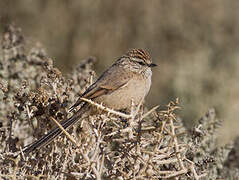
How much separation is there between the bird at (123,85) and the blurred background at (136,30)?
5.32 m

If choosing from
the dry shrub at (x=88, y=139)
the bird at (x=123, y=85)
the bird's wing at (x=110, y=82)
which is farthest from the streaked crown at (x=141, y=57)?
the dry shrub at (x=88, y=139)

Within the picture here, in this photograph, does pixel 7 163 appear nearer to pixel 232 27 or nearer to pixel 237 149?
pixel 237 149

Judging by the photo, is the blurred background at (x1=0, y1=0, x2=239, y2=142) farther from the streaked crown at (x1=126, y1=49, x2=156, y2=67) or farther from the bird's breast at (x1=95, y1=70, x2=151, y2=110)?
the bird's breast at (x1=95, y1=70, x2=151, y2=110)

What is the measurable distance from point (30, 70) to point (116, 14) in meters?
7.57

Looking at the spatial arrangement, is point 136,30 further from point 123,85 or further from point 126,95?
point 126,95

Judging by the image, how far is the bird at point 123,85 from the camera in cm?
510

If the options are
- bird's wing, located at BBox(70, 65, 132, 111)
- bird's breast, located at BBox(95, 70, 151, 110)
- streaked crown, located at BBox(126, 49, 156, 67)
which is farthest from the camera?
streaked crown, located at BBox(126, 49, 156, 67)

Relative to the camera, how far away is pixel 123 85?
5.37 meters

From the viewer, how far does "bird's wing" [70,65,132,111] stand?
5.07 metres

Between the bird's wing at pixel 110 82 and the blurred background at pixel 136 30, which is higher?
the blurred background at pixel 136 30

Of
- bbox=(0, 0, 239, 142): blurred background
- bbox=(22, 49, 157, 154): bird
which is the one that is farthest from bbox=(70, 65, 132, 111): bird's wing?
bbox=(0, 0, 239, 142): blurred background

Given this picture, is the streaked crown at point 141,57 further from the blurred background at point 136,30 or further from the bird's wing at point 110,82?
the blurred background at point 136,30

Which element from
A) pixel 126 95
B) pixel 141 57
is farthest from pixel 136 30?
pixel 126 95

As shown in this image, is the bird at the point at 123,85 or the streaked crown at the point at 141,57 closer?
the bird at the point at 123,85
